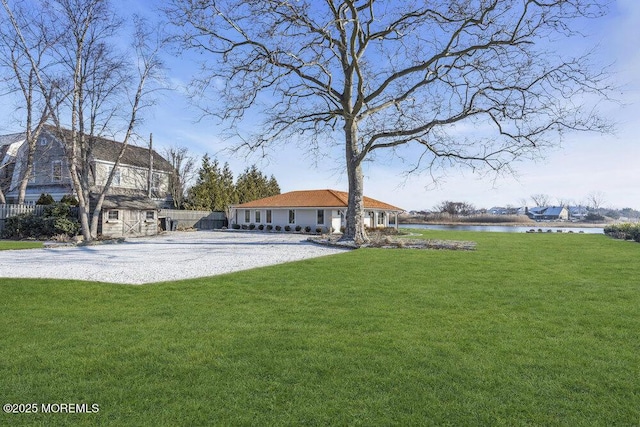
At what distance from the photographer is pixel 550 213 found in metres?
91.7

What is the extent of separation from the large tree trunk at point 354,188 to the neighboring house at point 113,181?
14630 mm

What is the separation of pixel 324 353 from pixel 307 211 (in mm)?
29058

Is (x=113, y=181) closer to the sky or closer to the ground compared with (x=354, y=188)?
closer to the sky

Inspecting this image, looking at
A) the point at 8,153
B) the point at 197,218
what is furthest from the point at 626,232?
the point at 8,153

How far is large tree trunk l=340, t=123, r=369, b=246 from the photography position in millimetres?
19500

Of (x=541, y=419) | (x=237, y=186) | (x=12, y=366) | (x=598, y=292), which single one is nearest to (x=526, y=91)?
(x=598, y=292)

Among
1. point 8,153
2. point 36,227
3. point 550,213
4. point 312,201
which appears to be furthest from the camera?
point 550,213

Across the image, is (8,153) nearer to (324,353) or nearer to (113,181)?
(113,181)

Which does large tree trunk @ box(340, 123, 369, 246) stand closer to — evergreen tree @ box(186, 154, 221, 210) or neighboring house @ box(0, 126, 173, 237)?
neighboring house @ box(0, 126, 173, 237)

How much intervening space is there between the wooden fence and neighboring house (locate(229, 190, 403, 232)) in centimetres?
169

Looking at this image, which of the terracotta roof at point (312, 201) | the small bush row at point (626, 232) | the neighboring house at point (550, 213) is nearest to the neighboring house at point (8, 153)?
the terracotta roof at point (312, 201)

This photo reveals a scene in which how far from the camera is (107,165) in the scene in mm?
32469

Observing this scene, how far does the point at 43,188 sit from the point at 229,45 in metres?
25.6

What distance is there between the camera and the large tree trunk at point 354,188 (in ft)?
64.0
